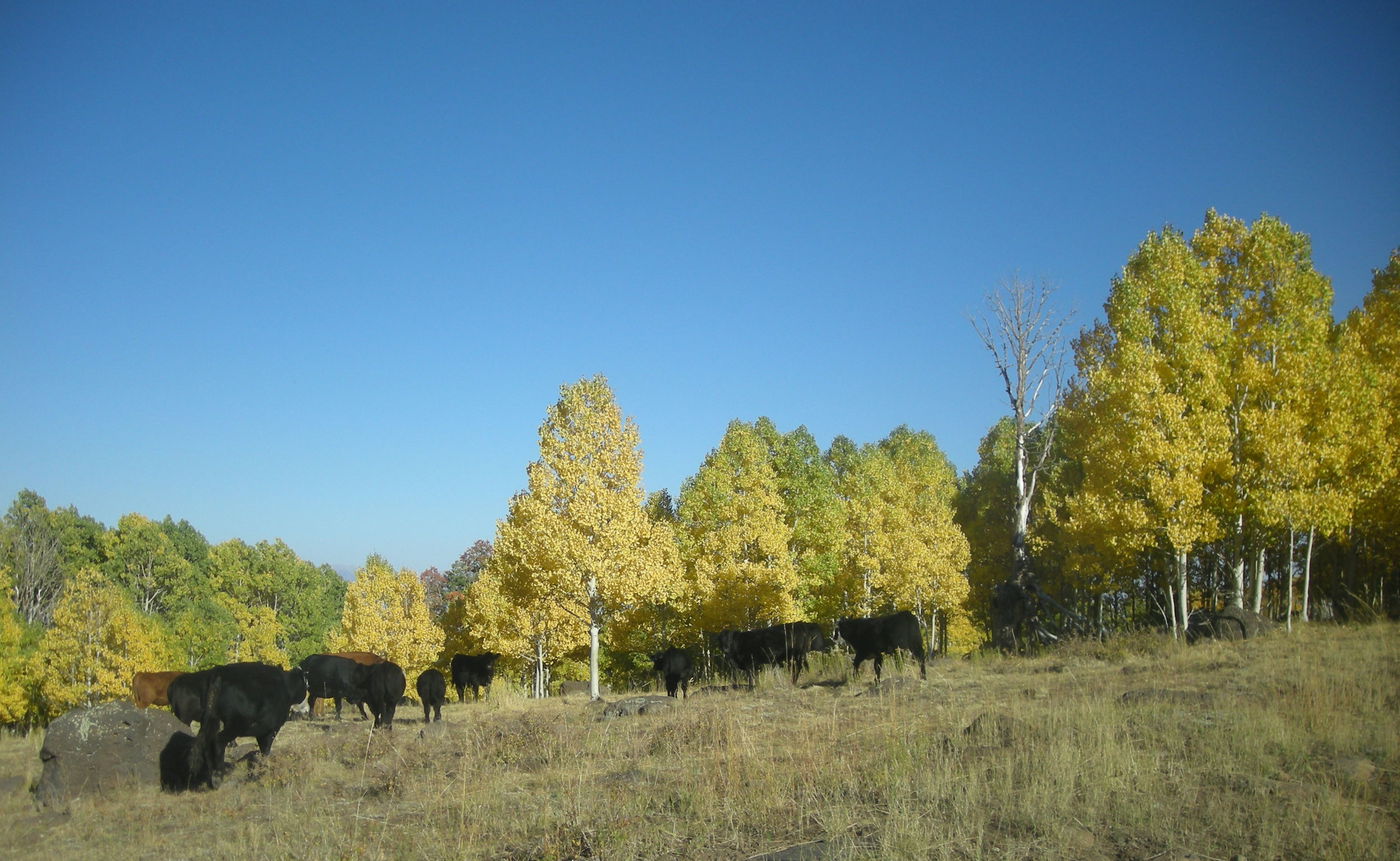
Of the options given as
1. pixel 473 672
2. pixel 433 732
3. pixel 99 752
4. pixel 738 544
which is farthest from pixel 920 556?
pixel 99 752

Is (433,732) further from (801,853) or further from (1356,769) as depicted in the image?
(1356,769)

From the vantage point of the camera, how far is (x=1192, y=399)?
2334 cm

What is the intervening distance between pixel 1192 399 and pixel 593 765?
21.9 m

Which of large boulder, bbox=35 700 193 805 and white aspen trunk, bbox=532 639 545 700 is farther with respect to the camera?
white aspen trunk, bbox=532 639 545 700

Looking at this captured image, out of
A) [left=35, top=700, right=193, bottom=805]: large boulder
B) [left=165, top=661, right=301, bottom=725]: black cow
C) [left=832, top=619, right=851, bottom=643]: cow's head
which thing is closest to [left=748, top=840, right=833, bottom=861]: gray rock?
[left=35, top=700, right=193, bottom=805]: large boulder

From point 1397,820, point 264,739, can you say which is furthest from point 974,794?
point 264,739

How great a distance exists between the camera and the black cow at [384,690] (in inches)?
715

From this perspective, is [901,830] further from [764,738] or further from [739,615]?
[739,615]

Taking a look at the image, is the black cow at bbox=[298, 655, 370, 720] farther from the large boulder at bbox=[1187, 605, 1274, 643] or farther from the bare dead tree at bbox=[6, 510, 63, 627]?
the bare dead tree at bbox=[6, 510, 63, 627]

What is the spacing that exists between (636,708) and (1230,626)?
1541cm

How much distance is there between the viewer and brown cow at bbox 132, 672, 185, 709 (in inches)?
1045

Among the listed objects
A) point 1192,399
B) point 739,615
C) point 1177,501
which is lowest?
point 739,615

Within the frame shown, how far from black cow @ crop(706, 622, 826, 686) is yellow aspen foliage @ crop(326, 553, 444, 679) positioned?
24919 millimetres

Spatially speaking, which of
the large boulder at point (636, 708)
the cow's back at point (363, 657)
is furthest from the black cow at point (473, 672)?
the large boulder at point (636, 708)
